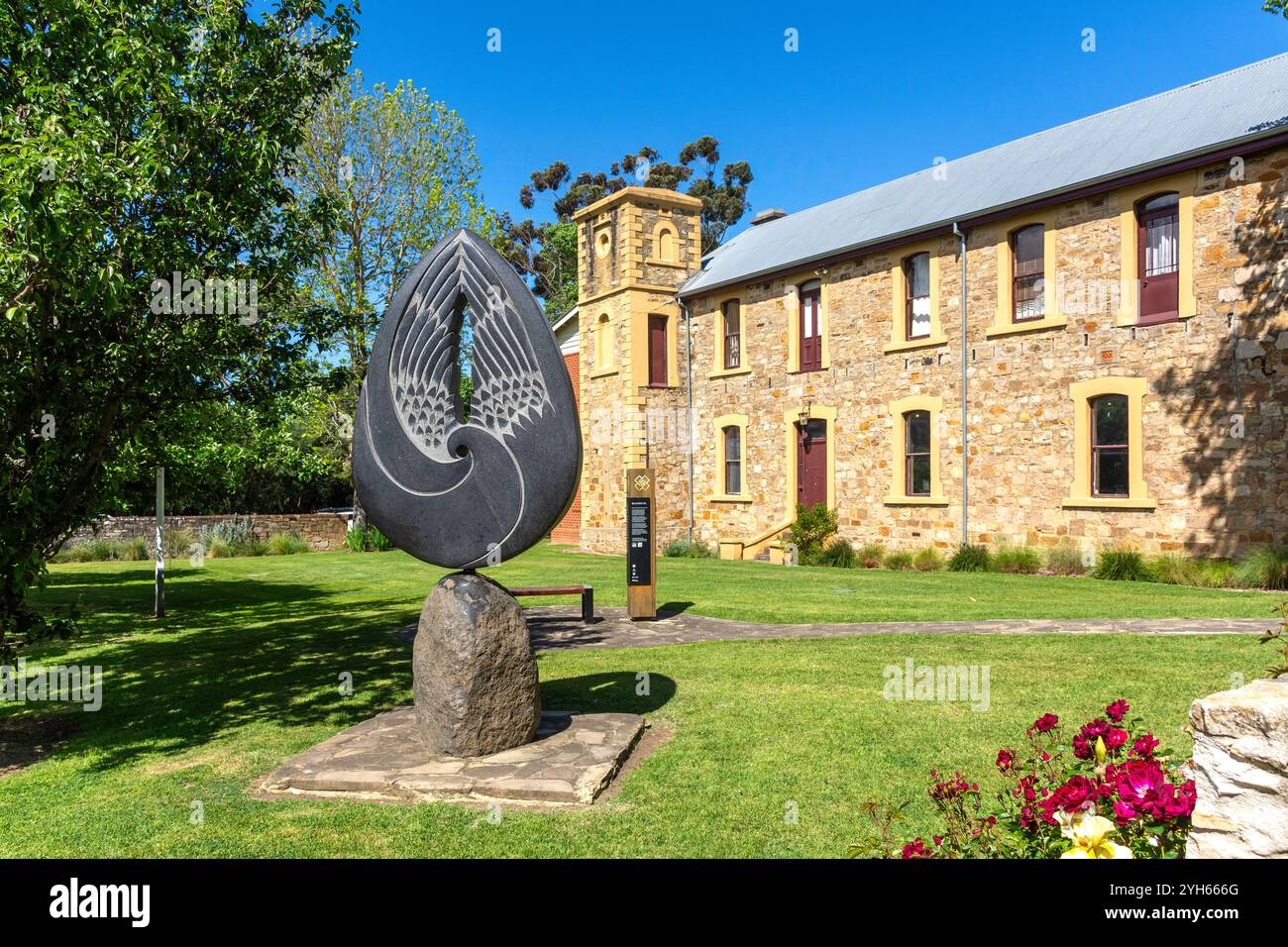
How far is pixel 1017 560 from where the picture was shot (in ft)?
56.0

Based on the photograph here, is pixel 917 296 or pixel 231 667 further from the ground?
pixel 917 296

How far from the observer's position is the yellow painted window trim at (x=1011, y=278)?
17.0 meters

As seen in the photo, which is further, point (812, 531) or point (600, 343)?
point (600, 343)

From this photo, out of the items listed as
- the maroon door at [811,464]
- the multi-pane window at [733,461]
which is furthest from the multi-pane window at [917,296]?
the multi-pane window at [733,461]

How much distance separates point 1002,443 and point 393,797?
602 inches

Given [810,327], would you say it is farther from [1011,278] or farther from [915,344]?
[1011,278]

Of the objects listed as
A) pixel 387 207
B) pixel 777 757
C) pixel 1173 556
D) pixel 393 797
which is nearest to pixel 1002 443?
pixel 1173 556

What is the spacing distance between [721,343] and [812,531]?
21.2ft

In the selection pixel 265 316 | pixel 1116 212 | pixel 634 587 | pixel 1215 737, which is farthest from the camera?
pixel 1116 212

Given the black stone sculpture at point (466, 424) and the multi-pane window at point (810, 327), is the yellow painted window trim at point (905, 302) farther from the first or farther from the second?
the black stone sculpture at point (466, 424)

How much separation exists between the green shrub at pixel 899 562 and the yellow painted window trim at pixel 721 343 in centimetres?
705

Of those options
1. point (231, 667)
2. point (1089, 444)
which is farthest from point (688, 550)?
point (231, 667)

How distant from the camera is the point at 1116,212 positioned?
53.0 ft
